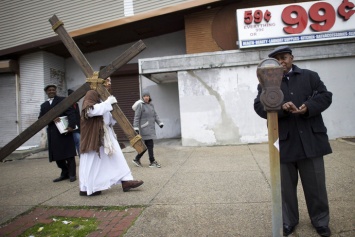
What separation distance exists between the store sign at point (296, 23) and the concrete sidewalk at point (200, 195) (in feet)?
11.6

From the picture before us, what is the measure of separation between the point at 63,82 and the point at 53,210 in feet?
31.3

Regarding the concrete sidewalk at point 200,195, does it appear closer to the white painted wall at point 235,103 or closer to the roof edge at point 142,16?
the white painted wall at point 235,103

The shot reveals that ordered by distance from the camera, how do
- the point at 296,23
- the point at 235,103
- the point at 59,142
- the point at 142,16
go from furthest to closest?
the point at 142,16
the point at 235,103
the point at 296,23
the point at 59,142

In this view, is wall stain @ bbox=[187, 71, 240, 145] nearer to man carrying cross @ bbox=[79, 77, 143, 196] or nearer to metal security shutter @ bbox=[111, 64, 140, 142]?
metal security shutter @ bbox=[111, 64, 140, 142]

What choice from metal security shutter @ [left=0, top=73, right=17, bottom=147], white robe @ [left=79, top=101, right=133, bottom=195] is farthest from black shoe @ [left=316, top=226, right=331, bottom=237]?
metal security shutter @ [left=0, top=73, right=17, bottom=147]

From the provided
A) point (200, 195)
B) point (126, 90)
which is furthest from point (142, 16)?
point (200, 195)

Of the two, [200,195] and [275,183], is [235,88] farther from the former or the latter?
[275,183]

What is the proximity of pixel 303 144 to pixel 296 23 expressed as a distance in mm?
6917

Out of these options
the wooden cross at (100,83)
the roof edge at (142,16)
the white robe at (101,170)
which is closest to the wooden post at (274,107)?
the wooden cross at (100,83)

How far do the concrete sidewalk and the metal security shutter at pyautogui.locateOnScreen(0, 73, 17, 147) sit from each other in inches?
214

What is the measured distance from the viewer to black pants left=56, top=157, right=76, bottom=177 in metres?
5.42

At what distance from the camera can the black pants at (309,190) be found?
2.66m

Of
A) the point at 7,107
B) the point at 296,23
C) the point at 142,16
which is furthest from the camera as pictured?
the point at 7,107

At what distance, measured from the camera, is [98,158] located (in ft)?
14.1
